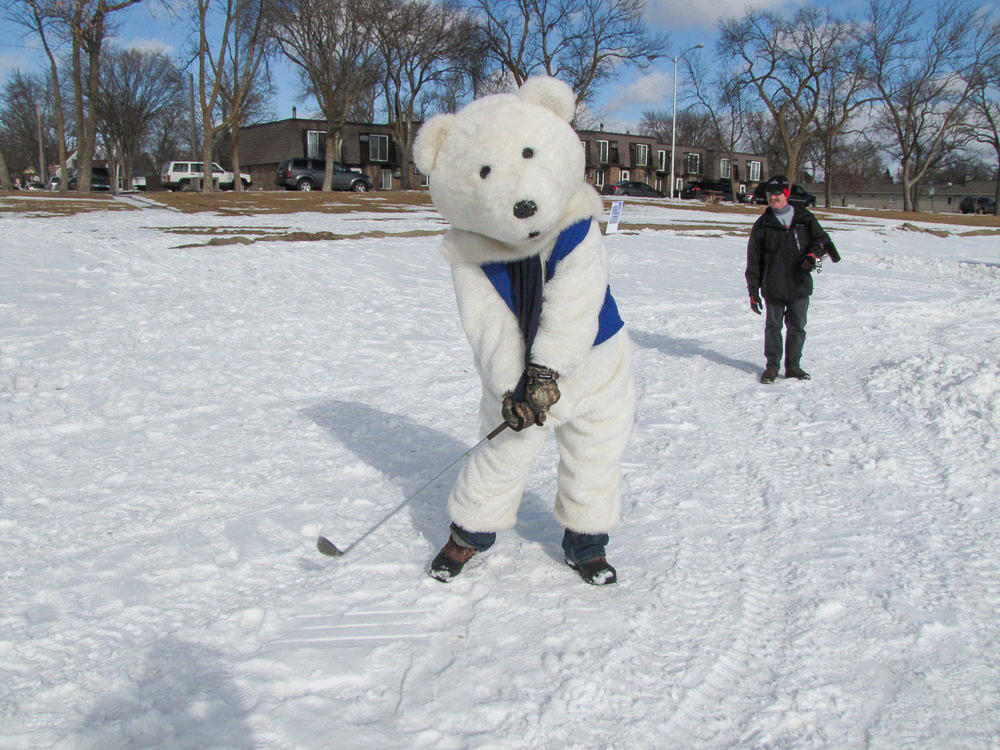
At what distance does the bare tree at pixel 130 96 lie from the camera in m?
49.0

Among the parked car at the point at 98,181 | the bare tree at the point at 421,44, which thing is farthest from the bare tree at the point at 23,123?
the bare tree at the point at 421,44

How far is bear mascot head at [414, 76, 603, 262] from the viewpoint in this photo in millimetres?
2459

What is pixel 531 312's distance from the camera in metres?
2.62

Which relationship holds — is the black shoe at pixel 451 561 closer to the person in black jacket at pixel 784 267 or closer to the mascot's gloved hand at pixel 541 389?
the mascot's gloved hand at pixel 541 389

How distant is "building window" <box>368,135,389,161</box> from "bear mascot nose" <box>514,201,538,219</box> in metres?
55.7

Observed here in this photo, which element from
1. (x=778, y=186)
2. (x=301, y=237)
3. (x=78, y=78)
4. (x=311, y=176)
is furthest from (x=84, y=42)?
(x=778, y=186)

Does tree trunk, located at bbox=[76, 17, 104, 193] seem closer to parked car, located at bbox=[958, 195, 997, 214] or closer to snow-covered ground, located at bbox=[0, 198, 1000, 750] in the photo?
snow-covered ground, located at bbox=[0, 198, 1000, 750]

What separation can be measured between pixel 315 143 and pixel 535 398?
55.0 metres

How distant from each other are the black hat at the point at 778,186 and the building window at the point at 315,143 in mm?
51437

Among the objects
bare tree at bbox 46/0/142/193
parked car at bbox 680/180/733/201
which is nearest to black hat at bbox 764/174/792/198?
bare tree at bbox 46/0/142/193

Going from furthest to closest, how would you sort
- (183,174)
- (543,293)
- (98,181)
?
(98,181), (183,174), (543,293)

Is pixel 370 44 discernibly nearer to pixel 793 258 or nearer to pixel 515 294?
pixel 793 258

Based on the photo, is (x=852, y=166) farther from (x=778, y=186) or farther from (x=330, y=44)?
(x=778, y=186)

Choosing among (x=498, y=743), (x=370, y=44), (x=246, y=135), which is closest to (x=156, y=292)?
(x=498, y=743)
